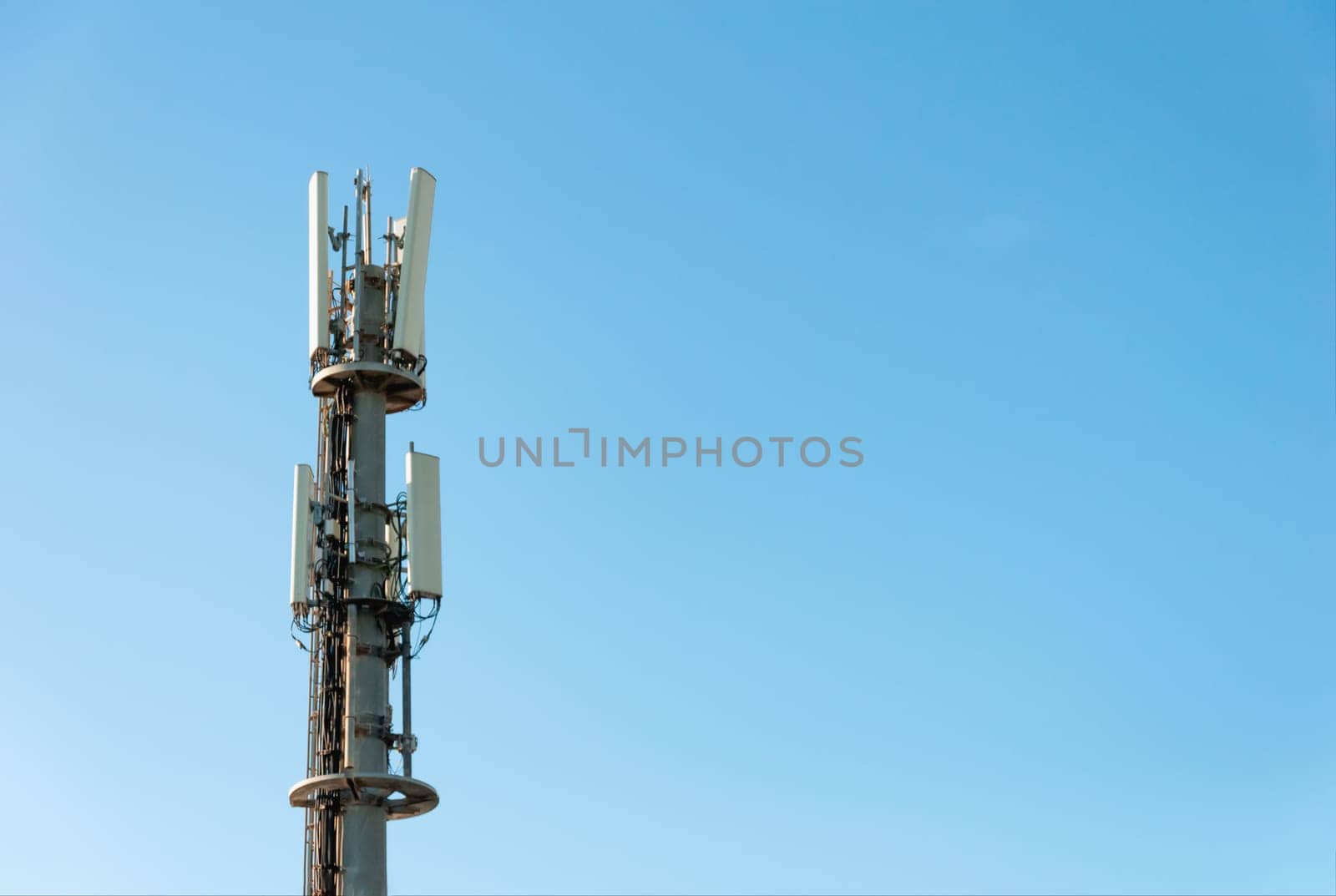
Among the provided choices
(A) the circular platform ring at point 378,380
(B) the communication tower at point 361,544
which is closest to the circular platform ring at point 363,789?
(B) the communication tower at point 361,544

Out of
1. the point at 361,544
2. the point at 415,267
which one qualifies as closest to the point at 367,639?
the point at 361,544

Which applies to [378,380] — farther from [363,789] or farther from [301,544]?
[363,789]

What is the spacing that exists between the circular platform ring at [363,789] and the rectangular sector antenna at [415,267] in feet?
40.9

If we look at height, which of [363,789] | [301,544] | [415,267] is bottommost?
[363,789]

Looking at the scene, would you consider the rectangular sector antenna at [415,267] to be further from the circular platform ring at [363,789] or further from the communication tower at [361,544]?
the circular platform ring at [363,789]

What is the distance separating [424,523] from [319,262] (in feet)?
28.3

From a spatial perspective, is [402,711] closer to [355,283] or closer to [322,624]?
[322,624]

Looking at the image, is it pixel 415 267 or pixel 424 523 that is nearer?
pixel 424 523

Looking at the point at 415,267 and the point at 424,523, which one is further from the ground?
the point at 415,267

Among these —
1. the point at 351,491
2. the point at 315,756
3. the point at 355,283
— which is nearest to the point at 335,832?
the point at 315,756

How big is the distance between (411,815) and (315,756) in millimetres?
3111

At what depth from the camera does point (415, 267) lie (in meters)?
57.6

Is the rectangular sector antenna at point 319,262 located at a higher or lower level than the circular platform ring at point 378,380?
higher

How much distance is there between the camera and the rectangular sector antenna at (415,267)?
56.6m
